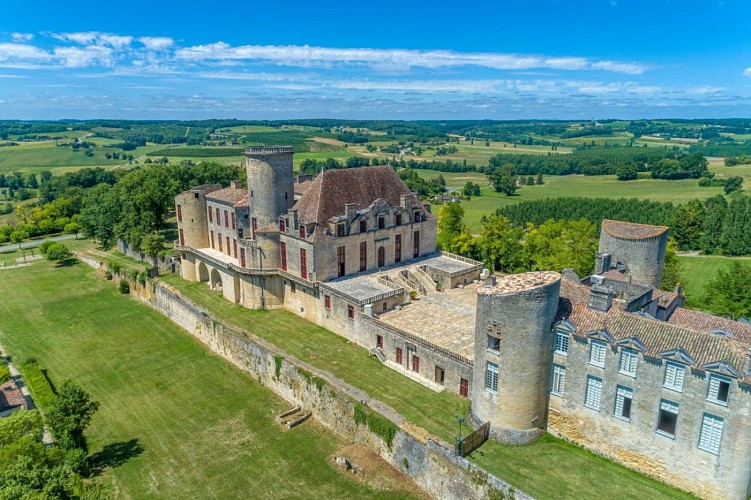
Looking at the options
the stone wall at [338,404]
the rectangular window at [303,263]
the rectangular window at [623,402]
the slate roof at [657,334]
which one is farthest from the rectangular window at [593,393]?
the rectangular window at [303,263]

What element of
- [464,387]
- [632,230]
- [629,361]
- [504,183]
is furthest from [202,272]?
[504,183]

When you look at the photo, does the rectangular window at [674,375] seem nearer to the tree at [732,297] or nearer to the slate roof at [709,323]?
the slate roof at [709,323]

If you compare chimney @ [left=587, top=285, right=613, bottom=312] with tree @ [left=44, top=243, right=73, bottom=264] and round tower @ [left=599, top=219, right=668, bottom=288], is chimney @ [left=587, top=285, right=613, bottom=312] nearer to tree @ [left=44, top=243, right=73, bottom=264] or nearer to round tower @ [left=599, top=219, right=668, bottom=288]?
round tower @ [left=599, top=219, right=668, bottom=288]

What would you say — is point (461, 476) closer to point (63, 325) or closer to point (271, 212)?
point (271, 212)

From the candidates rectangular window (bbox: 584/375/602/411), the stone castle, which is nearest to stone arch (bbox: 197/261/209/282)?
the stone castle

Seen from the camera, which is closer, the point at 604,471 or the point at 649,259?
the point at 604,471

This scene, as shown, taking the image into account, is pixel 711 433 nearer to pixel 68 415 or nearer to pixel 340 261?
pixel 340 261

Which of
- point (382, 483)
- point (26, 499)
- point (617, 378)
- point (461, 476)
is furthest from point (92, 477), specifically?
point (617, 378)
